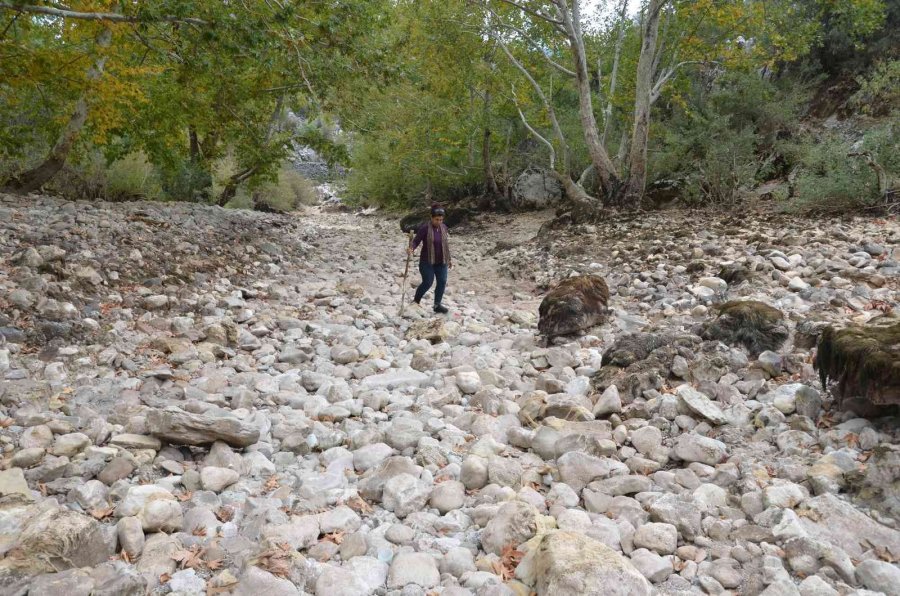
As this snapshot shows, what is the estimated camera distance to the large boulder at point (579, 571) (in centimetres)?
200

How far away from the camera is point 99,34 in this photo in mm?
9438

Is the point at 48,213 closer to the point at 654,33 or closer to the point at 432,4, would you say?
the point at 432,4

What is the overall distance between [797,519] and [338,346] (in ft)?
13.9

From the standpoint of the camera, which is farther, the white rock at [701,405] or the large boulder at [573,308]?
the large boulder at [573,308]

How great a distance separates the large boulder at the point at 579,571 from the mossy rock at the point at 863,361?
6.46ft

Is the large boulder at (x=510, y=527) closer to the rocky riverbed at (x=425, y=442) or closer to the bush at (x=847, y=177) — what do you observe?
the rocky riverbed at (x=425, y=442)

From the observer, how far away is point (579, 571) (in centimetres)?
204

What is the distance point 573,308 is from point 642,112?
7844 mm

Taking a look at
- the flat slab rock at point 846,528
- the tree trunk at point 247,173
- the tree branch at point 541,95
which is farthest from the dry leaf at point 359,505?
the tree trunk at point 247,173

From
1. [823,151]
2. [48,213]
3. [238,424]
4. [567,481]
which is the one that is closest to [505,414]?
[567,481]

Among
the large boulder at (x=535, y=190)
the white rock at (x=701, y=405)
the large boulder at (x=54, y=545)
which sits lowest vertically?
the white rock at (x=701, y=405)

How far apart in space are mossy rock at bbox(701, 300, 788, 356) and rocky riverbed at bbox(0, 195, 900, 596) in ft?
0.22

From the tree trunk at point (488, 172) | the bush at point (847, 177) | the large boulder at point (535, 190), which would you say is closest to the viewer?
the bush at point (847, 177)

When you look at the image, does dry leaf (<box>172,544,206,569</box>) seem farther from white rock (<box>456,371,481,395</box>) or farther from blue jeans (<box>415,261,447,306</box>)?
blue jeans (<box>415,261,447,306</box>)
